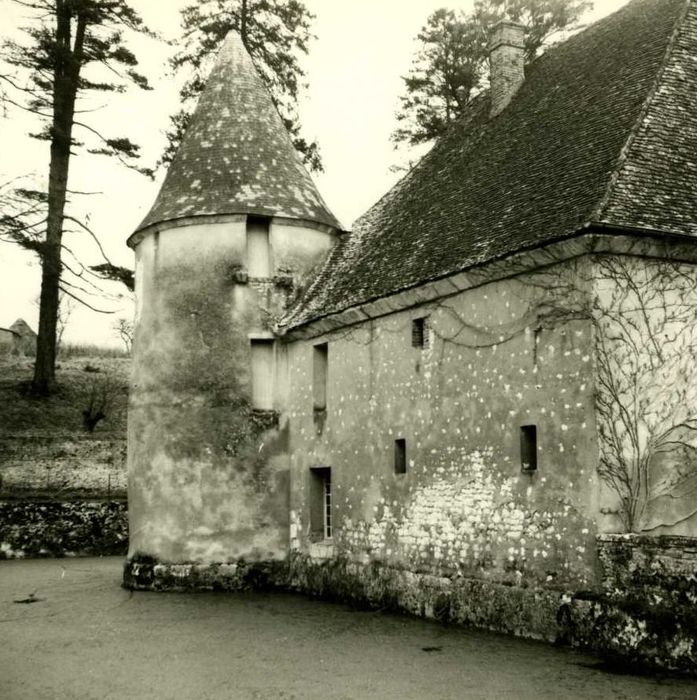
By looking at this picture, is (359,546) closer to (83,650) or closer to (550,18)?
(83,650)

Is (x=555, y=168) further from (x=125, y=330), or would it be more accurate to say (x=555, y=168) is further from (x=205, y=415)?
(x=125, y=330)

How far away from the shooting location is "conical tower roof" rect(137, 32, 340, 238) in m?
19.1

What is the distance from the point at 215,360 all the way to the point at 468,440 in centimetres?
663

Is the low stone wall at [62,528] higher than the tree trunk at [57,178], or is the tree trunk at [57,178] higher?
the tree trunk at [57,178]

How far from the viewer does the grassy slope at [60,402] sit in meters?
28.9

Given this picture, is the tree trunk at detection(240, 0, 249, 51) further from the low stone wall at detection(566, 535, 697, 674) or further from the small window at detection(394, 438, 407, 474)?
the low stone wall at detection(566, 535, 697, 674)

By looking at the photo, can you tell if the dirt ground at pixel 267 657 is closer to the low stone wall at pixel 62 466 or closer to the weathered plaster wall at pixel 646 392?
the weathered plaster wall at pixel 646 392

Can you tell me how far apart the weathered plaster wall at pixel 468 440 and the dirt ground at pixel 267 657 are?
108 cm

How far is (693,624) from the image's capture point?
31.7ft

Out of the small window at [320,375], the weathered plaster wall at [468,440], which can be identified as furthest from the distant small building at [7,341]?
the weathered plaster wall at [468,440]

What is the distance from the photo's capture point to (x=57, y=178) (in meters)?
29.1

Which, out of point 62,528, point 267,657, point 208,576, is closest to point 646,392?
point 267,657

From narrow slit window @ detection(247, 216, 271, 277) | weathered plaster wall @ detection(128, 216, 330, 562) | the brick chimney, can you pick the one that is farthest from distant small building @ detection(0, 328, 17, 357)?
the brick chimney

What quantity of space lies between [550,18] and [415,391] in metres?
16.0
